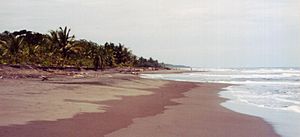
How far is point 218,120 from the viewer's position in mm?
11836

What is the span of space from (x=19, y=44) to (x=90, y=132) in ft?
159

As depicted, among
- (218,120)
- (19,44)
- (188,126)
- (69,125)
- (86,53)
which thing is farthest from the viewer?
(86,53)

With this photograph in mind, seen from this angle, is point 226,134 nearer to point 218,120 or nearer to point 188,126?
point 188,126

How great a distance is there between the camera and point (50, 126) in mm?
8820

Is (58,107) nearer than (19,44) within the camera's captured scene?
Yes

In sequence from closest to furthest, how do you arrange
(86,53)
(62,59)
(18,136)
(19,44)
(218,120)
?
(18,136)
(218,120)
(19,44)
(62,59)
(86,53)

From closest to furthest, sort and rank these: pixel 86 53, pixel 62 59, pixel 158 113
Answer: pixel 158 113, pixel 62 59, pixel 86 53

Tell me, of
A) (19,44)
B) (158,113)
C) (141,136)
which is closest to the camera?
(141,136)

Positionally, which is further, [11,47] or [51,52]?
[51,52]

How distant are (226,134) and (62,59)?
5308 cm

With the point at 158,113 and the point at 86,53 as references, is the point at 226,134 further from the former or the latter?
the point at 86,53

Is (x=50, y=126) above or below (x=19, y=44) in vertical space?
below

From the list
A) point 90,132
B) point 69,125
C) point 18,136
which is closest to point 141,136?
point 90,132

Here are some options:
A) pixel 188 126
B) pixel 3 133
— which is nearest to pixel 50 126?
pixel 3 133
